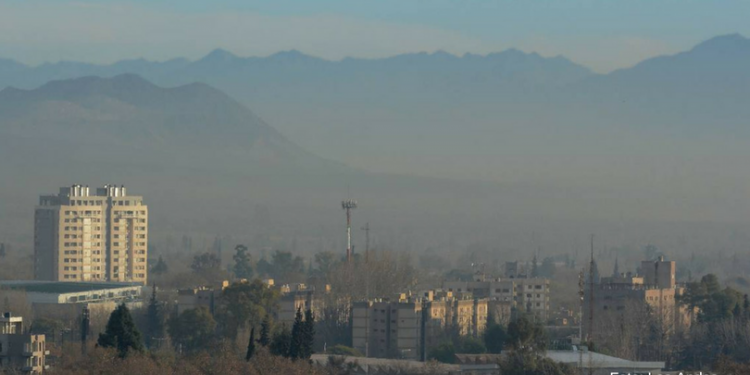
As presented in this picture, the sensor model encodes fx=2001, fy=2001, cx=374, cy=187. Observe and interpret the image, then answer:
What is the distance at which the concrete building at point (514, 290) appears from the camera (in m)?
108

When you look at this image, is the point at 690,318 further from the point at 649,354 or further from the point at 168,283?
the point at 168,283

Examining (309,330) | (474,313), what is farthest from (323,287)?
(309,330)

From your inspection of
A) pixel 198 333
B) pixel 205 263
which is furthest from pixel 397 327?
pixel 205 263

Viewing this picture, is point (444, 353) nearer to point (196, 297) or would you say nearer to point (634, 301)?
point (196, 297)

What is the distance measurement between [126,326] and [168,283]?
6999cm

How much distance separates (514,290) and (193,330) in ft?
121

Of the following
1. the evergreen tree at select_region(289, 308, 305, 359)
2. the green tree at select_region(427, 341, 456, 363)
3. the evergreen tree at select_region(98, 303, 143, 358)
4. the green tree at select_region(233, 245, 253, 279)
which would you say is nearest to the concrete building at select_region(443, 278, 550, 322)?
the green tree at select_region(233, 245, 253, 279)

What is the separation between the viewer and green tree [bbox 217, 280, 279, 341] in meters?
79.9

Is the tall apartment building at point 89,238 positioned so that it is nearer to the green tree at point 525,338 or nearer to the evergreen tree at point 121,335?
the green tree at point 525,338

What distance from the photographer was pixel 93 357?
49688mm

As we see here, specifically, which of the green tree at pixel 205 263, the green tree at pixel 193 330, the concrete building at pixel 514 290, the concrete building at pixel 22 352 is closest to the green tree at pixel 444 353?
the green tree at pixel 193 330

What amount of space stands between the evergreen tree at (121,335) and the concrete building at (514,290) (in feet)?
179

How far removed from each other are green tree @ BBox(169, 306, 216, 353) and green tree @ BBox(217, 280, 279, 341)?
99 cm

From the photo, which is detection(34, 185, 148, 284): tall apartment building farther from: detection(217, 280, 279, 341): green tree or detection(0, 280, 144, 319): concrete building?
detection(217, 280, 279, 341): green tree
